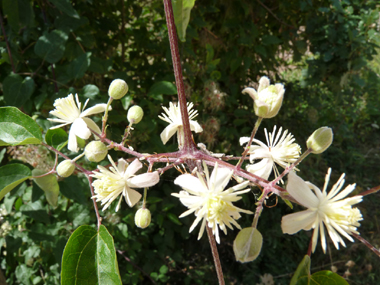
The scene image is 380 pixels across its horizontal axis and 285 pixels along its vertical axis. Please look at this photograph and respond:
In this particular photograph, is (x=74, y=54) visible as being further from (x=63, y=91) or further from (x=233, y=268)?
(x=233, y=268)

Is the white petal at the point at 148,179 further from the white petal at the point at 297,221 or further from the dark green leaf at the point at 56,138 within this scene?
the dark green leaf at the point at 56,138

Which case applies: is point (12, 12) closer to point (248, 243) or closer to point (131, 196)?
point (131, 196)

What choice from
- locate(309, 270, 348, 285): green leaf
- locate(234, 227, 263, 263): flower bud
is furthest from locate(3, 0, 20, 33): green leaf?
locate(309, 270, 348, 285): green leaf

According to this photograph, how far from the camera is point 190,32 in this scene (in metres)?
1.34

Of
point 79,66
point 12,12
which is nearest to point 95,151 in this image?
point 79,66

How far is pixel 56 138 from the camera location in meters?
0.74

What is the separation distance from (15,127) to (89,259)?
1.06 feet

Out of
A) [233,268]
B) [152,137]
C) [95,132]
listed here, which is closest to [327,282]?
[95,132]

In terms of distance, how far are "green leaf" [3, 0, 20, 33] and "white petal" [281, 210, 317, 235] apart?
38.5 inches

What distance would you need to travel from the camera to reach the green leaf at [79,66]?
1.01 meters

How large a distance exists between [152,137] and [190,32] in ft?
1.57

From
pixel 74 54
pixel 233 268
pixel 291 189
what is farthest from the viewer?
pixel 233 268

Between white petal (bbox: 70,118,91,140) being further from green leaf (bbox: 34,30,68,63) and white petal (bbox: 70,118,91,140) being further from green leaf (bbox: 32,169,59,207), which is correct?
green leaf (bbox: 34,30,68,63)

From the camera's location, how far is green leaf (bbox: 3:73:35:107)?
Result: 952mm
